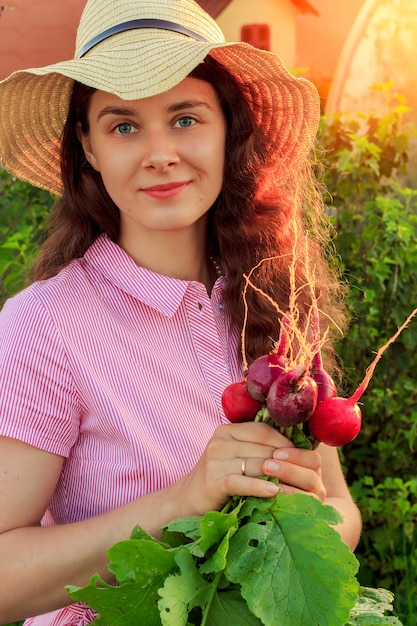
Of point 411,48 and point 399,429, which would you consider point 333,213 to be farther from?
point 411,48

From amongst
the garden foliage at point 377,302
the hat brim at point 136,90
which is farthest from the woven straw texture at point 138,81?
the garden foliage at point 377,302

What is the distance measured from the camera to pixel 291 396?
1435 millimetres

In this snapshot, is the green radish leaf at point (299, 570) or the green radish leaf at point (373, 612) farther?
the green radish leaf at point (373, 612)

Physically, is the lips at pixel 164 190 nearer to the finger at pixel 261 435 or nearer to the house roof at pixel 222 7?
the finger at pixel 261 435

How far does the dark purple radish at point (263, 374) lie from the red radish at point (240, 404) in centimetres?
4

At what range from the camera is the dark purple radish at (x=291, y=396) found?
56.5 inches

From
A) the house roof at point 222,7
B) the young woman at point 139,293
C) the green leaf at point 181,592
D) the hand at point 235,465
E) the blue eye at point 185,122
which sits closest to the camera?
the green leaf at point 181,592

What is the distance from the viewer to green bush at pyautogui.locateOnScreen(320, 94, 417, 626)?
3.39 meters

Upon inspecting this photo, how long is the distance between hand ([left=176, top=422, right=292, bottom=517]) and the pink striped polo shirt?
13.0 inches

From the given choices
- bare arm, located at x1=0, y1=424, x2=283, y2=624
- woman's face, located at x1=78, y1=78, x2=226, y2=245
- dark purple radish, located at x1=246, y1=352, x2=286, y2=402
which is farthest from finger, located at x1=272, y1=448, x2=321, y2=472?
woman's face, located at x1=78, y1=78, x2=226, y2=245

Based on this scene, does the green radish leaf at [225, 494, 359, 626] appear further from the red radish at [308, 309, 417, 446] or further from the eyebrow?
the eyebrow

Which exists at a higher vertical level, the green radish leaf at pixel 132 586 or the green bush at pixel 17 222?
the green radish leaf at pixel 132 586

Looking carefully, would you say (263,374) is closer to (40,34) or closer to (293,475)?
(293,475)

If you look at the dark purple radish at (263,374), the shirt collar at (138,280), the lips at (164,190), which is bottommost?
the shirt collar at (138,280)
